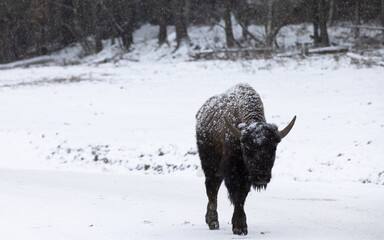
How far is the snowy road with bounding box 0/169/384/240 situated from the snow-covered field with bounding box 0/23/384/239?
24mm

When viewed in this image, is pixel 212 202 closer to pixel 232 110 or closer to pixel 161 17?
pixel 232 110

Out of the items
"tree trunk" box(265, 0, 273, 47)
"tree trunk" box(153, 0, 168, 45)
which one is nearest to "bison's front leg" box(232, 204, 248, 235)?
"tree trunk" box(265, 0, 273, 47)

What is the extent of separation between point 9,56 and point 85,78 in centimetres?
2273

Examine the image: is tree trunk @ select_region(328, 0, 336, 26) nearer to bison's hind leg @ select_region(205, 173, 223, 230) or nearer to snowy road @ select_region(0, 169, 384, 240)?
snowy road @ select_region(0, 169, 384, 240)

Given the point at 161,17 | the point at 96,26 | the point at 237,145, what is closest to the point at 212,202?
the point at 237,145

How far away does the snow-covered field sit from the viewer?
7223 millimetres

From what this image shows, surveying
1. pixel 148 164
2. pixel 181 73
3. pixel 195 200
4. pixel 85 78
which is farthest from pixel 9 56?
pixel 195 200

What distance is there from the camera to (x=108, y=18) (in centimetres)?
4578

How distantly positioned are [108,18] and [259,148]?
137ft

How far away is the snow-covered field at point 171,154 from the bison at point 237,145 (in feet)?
1.79

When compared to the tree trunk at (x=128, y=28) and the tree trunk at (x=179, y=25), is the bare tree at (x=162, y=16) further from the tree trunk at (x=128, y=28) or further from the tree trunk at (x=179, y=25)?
the tree trunk at (x=128, y=28)

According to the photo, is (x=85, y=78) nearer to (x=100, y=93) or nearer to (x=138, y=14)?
(x=100, y=93)

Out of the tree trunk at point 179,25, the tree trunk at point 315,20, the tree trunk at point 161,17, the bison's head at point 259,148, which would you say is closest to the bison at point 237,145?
the bison's head at point 259,148

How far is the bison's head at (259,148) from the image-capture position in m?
5.71
